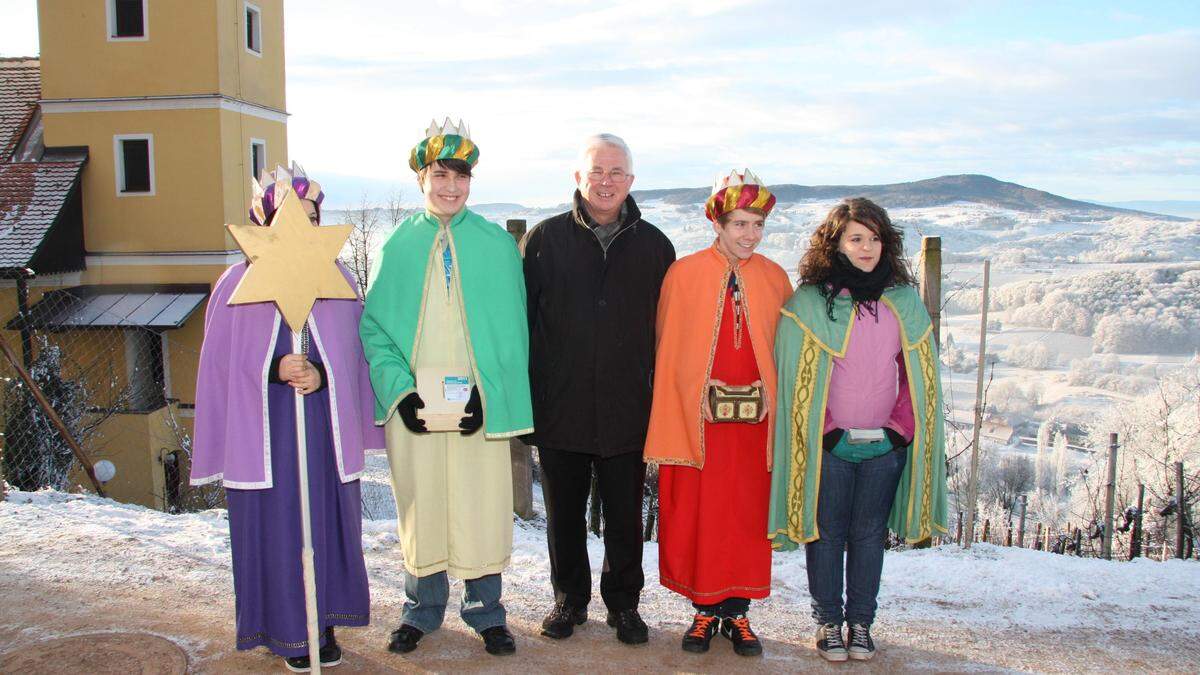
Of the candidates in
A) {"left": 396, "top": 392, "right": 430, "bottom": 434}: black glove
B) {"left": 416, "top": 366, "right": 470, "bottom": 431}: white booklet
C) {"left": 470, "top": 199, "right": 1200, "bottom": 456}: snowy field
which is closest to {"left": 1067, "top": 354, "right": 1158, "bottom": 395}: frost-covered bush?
{"left": 470, "top": 199, "right": 1200, "bottom": 456}: snowy field

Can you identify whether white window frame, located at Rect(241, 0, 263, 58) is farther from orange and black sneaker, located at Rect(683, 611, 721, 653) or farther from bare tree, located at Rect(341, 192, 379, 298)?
orange and black sneaker, located at Rect(683, 611, 721, 653)

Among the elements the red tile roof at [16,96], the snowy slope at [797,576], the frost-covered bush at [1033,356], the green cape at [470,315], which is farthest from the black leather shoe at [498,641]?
the frost-covered bush at [1033,356]

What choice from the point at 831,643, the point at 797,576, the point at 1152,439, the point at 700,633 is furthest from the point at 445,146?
the point at 1152,439

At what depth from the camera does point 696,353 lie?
408 centimetres

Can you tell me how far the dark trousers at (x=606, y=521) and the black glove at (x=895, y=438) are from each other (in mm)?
1183

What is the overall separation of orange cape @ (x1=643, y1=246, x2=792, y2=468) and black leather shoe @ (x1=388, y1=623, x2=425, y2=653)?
141cm

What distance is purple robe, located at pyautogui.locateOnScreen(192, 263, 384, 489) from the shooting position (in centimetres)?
370

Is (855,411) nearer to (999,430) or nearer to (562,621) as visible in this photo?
(562,621)

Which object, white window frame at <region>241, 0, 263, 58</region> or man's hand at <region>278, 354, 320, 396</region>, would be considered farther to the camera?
white window frame at <region>241, 0, 263, 58</region>

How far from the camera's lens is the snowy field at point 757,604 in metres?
4.15

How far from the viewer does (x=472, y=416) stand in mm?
3910

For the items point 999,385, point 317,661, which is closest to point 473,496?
point 317,661

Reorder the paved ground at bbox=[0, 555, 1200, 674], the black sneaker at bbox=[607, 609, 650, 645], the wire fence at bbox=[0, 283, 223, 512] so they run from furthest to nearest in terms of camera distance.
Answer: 1. the wire fence at bbox=[0, 283, 223, 512]
2. the black sneaker at bbox=[607, 609, 650, 645]
3. the paved ground at bbox=[0, 555, 1200, 674]

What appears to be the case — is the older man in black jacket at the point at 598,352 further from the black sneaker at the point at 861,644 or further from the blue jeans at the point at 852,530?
the black sneaker at the point at 861,644
